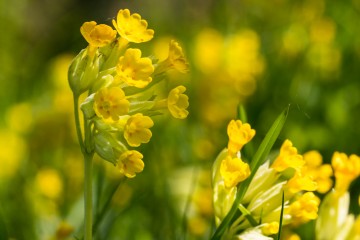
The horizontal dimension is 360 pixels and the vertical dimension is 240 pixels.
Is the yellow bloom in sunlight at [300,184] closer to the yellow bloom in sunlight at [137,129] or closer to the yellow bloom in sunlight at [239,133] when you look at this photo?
the yellow bloom in sunlight at [239,133]

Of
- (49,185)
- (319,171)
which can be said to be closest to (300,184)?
(319,171)

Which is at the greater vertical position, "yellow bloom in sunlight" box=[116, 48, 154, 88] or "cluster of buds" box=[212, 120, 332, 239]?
"yellow bloom in sunlight" box=[116, 48, 154, 88]

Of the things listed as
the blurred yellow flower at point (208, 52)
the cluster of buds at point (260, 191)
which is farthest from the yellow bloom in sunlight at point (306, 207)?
the blurred yellow flower at point (208, 52)

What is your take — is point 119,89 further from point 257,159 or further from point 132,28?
point 257,159

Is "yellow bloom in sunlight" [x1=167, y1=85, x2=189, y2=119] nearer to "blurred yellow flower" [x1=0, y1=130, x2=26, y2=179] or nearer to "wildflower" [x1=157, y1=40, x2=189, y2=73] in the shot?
"wildflower" [x1=157, y1=40, x2=189, y2=73]

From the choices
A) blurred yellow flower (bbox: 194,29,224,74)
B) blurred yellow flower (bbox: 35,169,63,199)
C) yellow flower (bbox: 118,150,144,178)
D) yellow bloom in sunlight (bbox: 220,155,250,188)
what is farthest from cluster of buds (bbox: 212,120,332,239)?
blurred yellow flower (bbox: 194,29,224,74)

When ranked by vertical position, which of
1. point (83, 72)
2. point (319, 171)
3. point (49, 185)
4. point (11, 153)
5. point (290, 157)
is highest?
point (83, 72)

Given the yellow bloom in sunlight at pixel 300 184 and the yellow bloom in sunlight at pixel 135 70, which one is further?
the yellow bloom in sunlight at pixel 300 184
